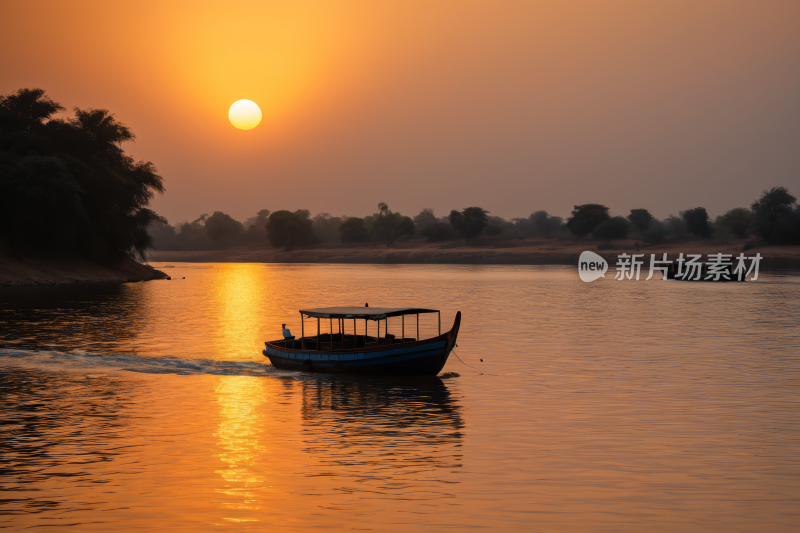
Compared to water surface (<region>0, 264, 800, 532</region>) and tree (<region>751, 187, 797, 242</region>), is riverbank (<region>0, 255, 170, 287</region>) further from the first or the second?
tree (<region>751, 187, 797, 242</region>)

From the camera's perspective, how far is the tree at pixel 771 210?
182750 millimetres

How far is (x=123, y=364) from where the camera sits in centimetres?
3412

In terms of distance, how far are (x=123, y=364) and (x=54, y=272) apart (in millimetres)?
68138

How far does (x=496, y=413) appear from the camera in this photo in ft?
75.8

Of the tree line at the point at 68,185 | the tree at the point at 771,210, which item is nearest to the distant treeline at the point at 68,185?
the tree line at the point at 68,185

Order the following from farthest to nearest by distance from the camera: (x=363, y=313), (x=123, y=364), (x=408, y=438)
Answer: (x=123, y=364), (x=363, y=313), (x=408, y=438)

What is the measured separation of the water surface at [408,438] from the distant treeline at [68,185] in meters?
54.2

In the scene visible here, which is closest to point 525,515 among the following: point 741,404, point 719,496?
point 719,496

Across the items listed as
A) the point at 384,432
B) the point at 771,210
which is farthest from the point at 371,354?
the point at 771,210

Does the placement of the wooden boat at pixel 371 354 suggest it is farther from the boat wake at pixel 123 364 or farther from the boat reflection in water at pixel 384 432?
the boat wake at pixel 123 364

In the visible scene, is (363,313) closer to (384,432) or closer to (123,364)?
(384,432)

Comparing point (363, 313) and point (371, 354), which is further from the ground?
point (363, 313)

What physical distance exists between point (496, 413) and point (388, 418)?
3.43 meters

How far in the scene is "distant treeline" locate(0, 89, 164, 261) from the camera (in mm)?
91500
